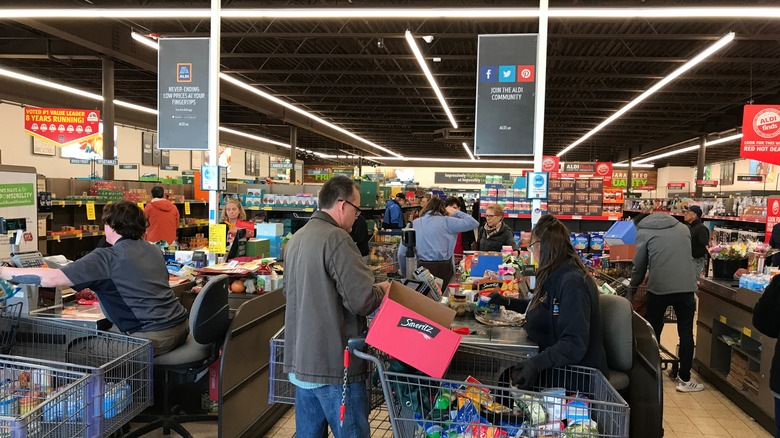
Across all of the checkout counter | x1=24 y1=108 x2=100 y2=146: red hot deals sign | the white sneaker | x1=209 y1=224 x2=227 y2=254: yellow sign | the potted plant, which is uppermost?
x1=24 y1=108 x2=100 y2=146: red hot deals sign

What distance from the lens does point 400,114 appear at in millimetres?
21797

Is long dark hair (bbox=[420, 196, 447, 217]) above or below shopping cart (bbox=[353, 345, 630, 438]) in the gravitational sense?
above

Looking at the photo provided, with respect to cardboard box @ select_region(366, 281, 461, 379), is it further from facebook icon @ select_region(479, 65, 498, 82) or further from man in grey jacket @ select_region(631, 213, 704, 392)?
man in grey jacket @ select_region(631, 213, 704, 392)

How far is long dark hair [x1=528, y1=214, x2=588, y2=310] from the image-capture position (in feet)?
9.23

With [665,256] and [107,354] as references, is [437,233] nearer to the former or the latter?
[665,256]

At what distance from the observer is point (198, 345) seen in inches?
144

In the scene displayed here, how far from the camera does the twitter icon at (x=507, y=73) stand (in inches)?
192

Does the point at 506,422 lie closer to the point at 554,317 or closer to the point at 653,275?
the point at 554,317

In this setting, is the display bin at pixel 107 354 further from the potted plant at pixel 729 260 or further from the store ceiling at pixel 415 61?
the store ceiling at pixel 415 61

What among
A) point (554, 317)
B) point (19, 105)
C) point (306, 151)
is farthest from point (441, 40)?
point (306, 151)

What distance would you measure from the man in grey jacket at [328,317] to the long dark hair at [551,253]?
0.94 meters

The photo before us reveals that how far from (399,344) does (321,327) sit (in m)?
0.45

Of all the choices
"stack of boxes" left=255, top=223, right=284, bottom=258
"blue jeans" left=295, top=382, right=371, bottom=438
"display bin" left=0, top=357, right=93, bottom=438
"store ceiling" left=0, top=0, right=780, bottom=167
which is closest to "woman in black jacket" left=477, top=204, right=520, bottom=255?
"stack of boxes" left=255, top=223, right=284, bottom=258

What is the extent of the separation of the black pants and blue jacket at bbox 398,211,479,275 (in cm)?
217
